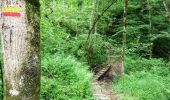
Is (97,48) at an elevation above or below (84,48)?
below

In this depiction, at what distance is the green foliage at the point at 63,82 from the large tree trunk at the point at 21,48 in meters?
5.52

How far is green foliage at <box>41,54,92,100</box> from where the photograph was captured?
8.34m

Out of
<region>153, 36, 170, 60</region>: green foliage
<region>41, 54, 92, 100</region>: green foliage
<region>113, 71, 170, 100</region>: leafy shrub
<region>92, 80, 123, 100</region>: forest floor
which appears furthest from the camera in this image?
<region>153, 36, 170, 60</region>: green foliage

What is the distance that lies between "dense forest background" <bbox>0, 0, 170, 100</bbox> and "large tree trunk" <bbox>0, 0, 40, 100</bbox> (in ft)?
14.2

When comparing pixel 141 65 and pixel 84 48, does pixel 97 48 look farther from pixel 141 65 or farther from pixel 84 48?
pixel 141 65

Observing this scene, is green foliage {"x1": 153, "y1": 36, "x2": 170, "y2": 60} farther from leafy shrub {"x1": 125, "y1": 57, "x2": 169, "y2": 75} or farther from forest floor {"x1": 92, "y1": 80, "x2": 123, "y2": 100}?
forest floor {"x1": 92, "y1": 80, "x2": 123, "y2": 100}

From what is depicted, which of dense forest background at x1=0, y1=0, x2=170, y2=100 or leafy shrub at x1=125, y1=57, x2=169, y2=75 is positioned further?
leafy shrub at x1=125, y1=57, x2=169, y2=75

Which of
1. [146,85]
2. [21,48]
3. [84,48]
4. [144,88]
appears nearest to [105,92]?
[144,88]

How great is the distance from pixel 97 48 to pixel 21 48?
16.5 m

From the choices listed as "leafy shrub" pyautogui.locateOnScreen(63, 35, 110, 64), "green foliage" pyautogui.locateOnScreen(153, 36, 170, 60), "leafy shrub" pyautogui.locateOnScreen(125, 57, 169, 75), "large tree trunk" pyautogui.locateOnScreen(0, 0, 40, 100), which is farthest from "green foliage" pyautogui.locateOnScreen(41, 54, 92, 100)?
"green foliage" pyautogui.locateOnScreen(153, 36, 170, 60)

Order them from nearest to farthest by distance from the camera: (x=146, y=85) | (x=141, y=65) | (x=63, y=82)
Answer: (x=63, y=82) < (x=146, y=85) < (x=141, y=65)

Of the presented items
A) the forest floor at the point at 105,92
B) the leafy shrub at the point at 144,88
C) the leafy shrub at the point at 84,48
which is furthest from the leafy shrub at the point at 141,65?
the leafy shrub at the point at 144,88

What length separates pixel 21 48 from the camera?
100.0 inches

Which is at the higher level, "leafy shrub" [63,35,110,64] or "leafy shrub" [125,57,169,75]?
"leafy shrub" [63,35,110,64]
